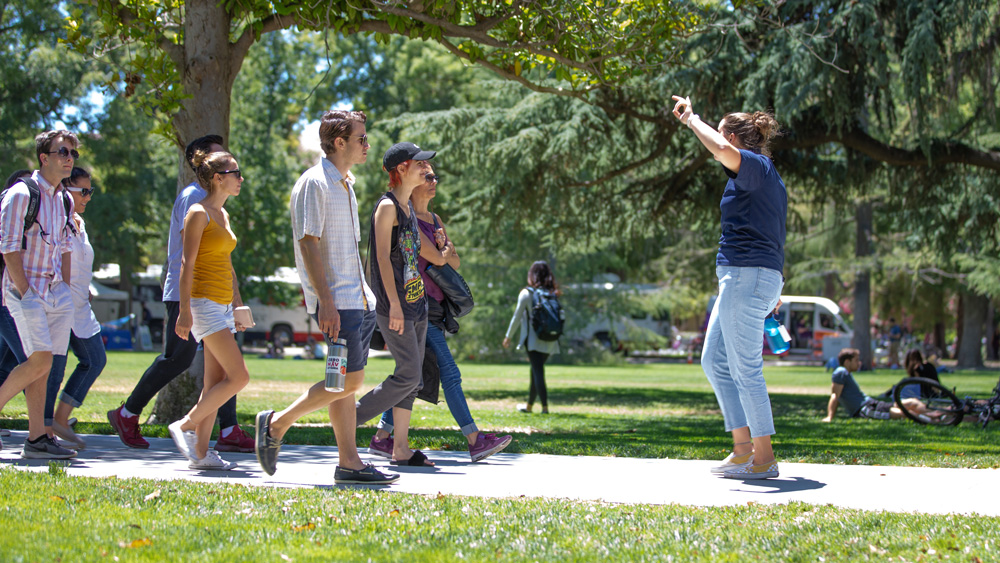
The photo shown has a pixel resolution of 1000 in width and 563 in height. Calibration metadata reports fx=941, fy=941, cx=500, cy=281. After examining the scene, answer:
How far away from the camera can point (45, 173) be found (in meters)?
5.98

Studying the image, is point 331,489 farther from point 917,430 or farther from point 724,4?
point 724,4

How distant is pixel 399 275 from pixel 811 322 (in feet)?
121

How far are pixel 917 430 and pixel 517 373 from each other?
583 inches

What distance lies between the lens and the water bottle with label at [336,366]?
474cm

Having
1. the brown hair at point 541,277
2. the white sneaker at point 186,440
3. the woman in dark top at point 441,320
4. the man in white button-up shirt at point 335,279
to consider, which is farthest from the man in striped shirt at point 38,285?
the brown hair at point 541,277

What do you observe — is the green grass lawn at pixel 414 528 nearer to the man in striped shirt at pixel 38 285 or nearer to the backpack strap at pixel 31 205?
the man in striped shirt at pixel 38 285

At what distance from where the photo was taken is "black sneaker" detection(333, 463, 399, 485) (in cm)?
503

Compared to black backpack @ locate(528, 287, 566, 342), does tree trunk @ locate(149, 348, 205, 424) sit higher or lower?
lower

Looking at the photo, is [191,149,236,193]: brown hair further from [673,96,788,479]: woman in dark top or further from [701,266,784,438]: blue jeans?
[701,266,784,438]: blue jeans

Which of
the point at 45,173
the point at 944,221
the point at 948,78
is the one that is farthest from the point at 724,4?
the point at 45,173

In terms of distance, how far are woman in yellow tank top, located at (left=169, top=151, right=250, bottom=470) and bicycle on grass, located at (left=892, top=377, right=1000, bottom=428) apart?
313 inches

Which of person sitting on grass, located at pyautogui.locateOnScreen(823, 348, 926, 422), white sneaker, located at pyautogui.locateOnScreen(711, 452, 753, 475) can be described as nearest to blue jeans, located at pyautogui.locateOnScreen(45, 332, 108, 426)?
white sneaker, located at pyautogui.locateOnScreen(711, 452, 753, 475)

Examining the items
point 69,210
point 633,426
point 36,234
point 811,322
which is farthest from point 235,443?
point 811,322

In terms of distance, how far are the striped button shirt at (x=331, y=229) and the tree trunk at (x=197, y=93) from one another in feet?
11.4
